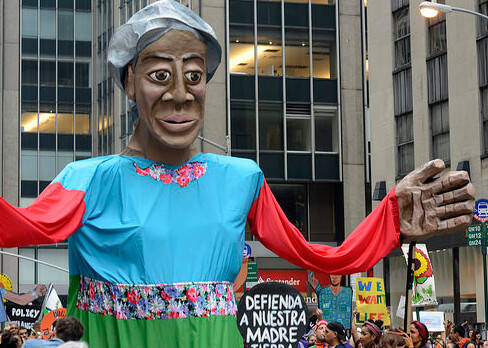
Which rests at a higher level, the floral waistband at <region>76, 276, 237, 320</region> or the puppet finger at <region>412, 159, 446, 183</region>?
the puppet finger at <region>412, 159, 446, 183</region>

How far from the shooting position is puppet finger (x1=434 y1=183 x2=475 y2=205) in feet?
22.1

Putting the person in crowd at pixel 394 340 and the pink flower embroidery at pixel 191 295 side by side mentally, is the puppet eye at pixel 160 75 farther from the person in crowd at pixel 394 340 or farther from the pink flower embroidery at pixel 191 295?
the person in crowd at pixel 394 340

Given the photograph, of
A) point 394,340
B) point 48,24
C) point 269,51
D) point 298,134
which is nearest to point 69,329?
point 394,340

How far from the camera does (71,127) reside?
57062 millimetres

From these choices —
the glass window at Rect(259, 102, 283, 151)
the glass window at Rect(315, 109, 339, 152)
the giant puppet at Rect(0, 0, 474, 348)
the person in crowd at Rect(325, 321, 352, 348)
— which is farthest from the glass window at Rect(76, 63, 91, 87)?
the giant puppet at Rect(0, 0, 474, 348)

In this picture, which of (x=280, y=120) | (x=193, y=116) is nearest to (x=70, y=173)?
(x=193, y=116)

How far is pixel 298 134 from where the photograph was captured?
140 ft

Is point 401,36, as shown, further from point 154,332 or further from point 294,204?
point 154,332

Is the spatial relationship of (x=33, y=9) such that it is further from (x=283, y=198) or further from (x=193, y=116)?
(x=193, y=116)

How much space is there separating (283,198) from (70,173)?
37.1m

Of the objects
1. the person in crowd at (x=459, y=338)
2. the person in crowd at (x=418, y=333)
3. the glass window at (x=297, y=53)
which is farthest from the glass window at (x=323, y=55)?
the person in crowd at (x=418, y=333)

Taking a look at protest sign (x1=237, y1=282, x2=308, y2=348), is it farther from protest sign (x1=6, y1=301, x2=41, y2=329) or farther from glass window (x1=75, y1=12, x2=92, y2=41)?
glass window (x1=75, y1=12, x2=92, y2=41)

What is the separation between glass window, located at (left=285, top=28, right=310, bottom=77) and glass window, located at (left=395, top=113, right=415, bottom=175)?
32.3ft

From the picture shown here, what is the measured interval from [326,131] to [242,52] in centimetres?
481
